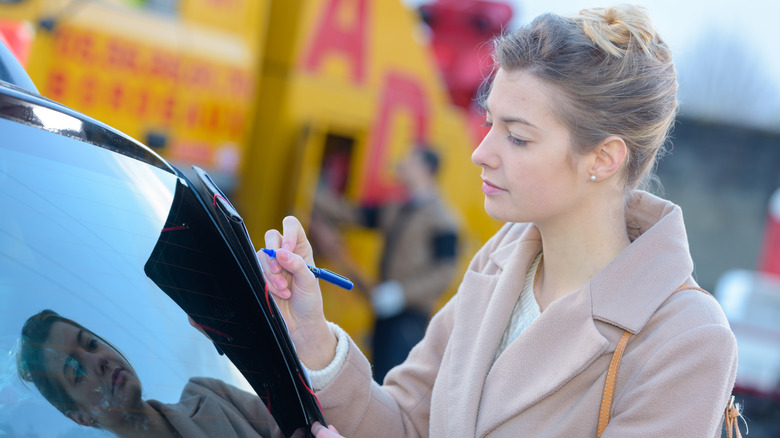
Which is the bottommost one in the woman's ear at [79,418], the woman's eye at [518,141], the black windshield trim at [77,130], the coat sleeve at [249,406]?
the coat sleeve at [249,406]

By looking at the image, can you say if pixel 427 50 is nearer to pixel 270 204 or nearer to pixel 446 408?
pixel 270 204

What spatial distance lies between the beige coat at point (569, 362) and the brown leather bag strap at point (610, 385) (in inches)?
0.5

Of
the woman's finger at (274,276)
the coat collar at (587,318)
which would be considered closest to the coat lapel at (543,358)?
the coat collar at (587,318)

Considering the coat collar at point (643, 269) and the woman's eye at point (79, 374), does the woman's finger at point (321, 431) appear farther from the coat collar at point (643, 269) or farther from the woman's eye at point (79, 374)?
the coat collar at point (643, 269)

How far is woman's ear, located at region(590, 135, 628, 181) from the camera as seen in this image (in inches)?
63.3

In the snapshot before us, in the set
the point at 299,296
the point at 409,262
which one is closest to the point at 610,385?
the point at 299,296

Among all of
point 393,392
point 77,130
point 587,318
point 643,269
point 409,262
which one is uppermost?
point 77,130

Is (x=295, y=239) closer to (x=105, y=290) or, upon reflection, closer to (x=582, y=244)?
(x=105, y=290)

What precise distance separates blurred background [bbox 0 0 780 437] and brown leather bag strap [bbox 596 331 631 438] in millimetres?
1574

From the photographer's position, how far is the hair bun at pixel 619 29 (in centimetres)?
157

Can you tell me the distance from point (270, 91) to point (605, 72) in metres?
3.37

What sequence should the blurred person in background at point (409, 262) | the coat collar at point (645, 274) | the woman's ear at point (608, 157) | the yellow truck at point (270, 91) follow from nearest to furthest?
the coat collar at point (645, 274) → the woman's ear at point (608, 157) → the yellow truck at point (270, 91) → the blurred person in background at point (409, 262)

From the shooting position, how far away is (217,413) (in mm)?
1279

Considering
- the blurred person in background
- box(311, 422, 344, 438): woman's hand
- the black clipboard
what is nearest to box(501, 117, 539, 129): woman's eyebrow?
the black clipboard
